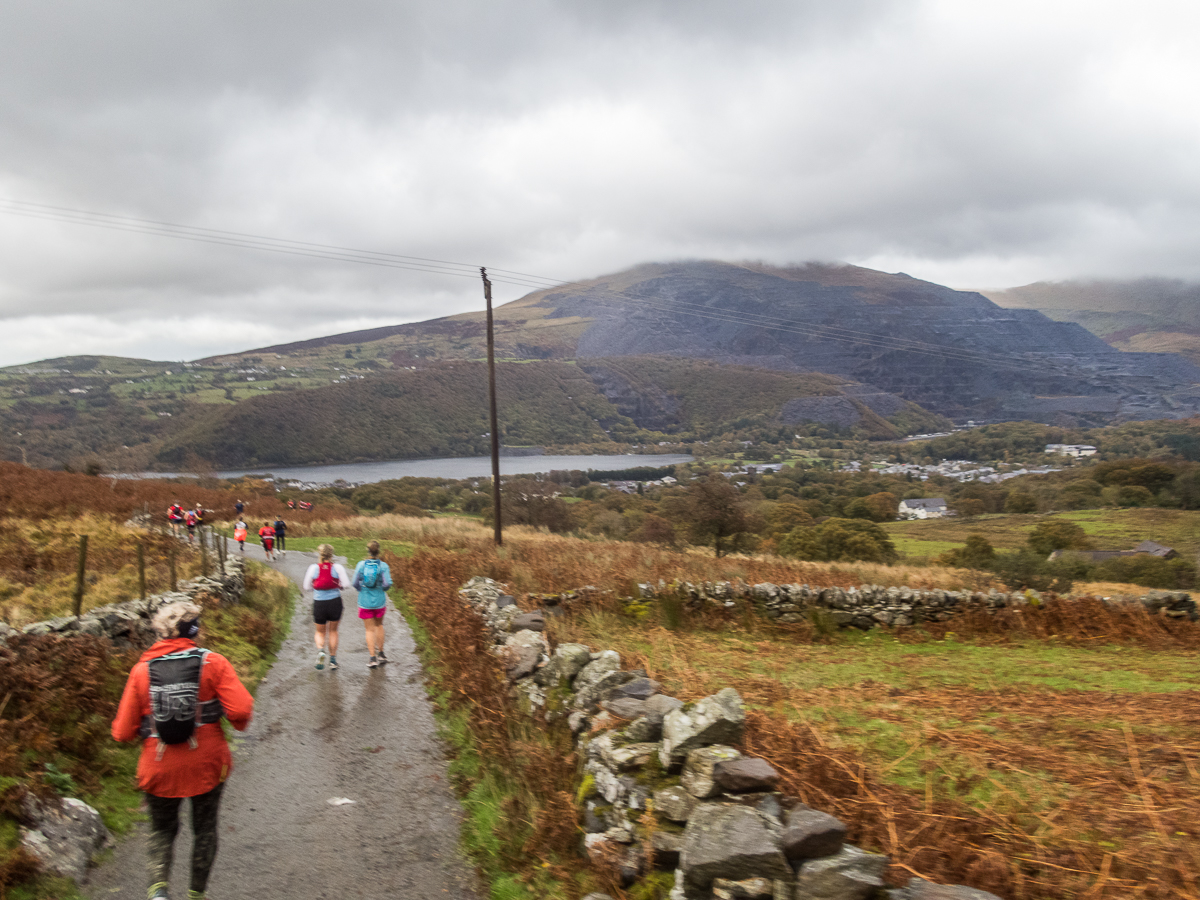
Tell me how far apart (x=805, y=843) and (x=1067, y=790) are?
2248 mm

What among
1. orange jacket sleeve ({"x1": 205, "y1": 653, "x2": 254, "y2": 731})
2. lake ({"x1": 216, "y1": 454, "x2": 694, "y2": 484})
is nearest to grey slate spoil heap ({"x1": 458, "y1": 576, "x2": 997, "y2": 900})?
orange jacket sleeve ({"x1": 205, "y1": 653, "x2": 254, "y2": 731})

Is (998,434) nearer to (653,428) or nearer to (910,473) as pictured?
(910,473)

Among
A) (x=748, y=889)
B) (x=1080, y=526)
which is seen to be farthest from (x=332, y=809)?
(x=1080, y=526)

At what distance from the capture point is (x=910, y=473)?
12056 centimetres

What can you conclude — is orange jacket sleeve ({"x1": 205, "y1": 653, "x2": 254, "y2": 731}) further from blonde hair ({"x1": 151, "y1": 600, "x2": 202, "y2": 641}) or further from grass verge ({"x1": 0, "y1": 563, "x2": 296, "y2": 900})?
grass verge ({"x1": 0, "y1": 563, "x2": 296, "y2": 900})

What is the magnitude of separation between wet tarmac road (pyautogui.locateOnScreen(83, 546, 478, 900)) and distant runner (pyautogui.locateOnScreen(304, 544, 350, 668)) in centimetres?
73

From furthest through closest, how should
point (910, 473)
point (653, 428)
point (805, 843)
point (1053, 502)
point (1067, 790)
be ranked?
point (653, 428) → point (910, 473) → point (1053, 502) → point (1067, 790) → point (805, 843)

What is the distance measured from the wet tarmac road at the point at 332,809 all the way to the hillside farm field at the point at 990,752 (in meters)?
2.41

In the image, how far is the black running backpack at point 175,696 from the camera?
4.27 meters

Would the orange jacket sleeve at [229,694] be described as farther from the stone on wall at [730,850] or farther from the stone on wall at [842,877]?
the stone on wall at [842,877]

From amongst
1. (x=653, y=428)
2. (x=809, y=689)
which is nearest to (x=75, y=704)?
(x=809, y=689)

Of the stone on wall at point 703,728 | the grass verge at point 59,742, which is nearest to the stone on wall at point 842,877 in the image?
the stone on wall at point 703,728

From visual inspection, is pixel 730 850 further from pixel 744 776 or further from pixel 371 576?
pixel 371 576

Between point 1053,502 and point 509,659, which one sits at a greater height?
point 509,659
